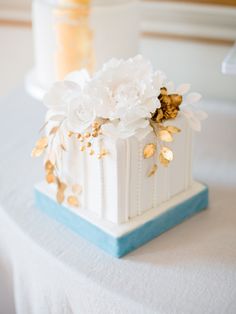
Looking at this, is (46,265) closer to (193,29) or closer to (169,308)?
(169,308)

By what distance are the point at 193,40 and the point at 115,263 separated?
63 centimetres

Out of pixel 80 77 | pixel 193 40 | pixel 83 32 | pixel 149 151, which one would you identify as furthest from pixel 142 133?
pixel 193 40

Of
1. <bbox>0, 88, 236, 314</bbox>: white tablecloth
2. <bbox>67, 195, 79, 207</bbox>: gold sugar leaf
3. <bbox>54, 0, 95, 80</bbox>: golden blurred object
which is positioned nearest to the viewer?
<bbox>0, 88, 236, 314</bbox>: white tablecloth

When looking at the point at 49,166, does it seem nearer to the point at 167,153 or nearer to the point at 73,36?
the point at 167,153

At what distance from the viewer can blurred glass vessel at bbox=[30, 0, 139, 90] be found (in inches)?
39.4

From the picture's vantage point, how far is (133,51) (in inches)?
42.1

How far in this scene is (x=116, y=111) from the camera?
0.67 metres

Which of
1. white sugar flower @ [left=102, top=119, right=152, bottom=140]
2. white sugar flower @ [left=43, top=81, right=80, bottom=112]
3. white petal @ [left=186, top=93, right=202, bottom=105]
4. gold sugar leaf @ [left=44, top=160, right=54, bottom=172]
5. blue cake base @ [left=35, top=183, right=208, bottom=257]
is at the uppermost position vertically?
white sugar flower @ [left=43, top=81, right=80, bottom=112]

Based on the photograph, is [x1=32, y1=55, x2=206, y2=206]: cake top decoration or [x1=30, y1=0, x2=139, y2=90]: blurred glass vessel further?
[x1=30, y1=0, x2=139, y2=90]: blurred glass vessel

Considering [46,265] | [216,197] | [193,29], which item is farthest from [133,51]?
[46,265]

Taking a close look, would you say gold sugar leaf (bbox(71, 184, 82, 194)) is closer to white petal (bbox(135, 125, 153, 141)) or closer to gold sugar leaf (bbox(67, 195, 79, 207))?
gold sugar leaf (bbox(67, 195, 79, 207))

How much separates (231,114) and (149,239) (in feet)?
1.43

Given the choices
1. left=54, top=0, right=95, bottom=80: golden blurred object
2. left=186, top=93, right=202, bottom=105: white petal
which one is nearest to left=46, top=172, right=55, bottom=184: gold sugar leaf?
left=186, top=93, right=202, bottom=105: white petal

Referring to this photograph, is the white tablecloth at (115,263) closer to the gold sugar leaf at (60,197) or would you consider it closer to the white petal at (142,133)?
the gold sugar leaf at (60,197)
